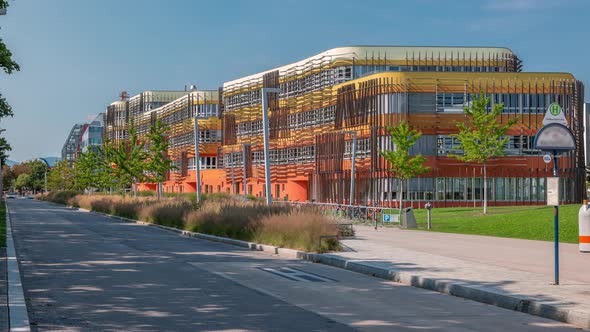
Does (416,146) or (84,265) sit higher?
(416,146)

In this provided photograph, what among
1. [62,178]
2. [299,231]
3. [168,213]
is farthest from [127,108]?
[299,231]

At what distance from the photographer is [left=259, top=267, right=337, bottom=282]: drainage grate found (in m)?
16.1

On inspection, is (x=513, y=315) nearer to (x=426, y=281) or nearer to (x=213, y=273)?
(x=426, y=281)

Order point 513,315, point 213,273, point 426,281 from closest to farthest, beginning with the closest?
point 513,315 → point 426,281 → point 213,273

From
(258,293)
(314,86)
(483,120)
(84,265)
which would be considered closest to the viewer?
(258,293)

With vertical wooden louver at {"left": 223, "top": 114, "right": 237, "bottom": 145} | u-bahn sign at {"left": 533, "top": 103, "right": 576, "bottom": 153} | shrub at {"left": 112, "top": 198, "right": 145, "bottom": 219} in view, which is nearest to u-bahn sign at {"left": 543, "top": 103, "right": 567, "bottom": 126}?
u-bahn sign at {"left": 533, "top": 103, "right": 576, "bottom": 153}

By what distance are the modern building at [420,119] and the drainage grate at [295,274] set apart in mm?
44305

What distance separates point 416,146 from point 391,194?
4.27 m

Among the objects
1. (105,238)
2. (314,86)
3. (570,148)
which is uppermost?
(314,86)

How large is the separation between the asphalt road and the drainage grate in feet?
0.07

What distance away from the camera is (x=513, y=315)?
1166cm

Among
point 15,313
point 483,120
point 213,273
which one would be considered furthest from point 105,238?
point 483,120

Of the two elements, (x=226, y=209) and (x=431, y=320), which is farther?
(x=226, y=209)

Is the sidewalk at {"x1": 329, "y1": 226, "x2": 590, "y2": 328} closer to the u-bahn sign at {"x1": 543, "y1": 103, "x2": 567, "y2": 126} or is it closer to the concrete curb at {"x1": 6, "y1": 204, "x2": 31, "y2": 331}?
the u-bahn sign at {"x1": 543, "y1": 103, "x2": 567, "y2": 126}
